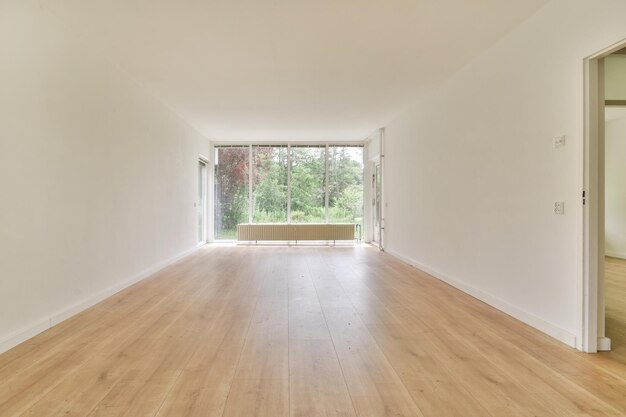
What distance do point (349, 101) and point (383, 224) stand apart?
126 inches

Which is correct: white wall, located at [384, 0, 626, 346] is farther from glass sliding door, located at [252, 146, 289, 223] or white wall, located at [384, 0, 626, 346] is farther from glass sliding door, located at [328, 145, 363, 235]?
glass sliding door, located at [252, 146, 289, 223]

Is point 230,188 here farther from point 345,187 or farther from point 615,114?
point 615,114

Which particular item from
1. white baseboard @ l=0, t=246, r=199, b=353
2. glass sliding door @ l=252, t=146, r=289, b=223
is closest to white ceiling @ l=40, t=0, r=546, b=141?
white baseboard @ l=0, t=246, r=199, b=353

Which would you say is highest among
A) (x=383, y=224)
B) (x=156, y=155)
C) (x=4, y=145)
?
(x=156, y=155)

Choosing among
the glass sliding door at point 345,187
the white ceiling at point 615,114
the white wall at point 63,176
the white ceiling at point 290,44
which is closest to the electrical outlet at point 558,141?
the white ceiling at point 290,44

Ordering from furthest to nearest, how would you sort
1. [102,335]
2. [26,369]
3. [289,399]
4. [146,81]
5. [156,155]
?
[156,155] → [146,81] → [102,335] → [26,369] → [289,399]

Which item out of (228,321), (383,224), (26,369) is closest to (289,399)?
(228,321)

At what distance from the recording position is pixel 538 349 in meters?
2.60

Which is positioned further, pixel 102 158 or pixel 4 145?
pixel 102 158

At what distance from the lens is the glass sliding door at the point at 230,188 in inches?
379

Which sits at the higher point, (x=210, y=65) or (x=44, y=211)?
(x=210, y=65)

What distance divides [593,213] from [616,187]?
5919mm

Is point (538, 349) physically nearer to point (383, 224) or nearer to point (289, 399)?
point (289, 399)

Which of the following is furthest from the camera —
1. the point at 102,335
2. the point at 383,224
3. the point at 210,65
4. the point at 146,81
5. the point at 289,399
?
the point at 383,224
